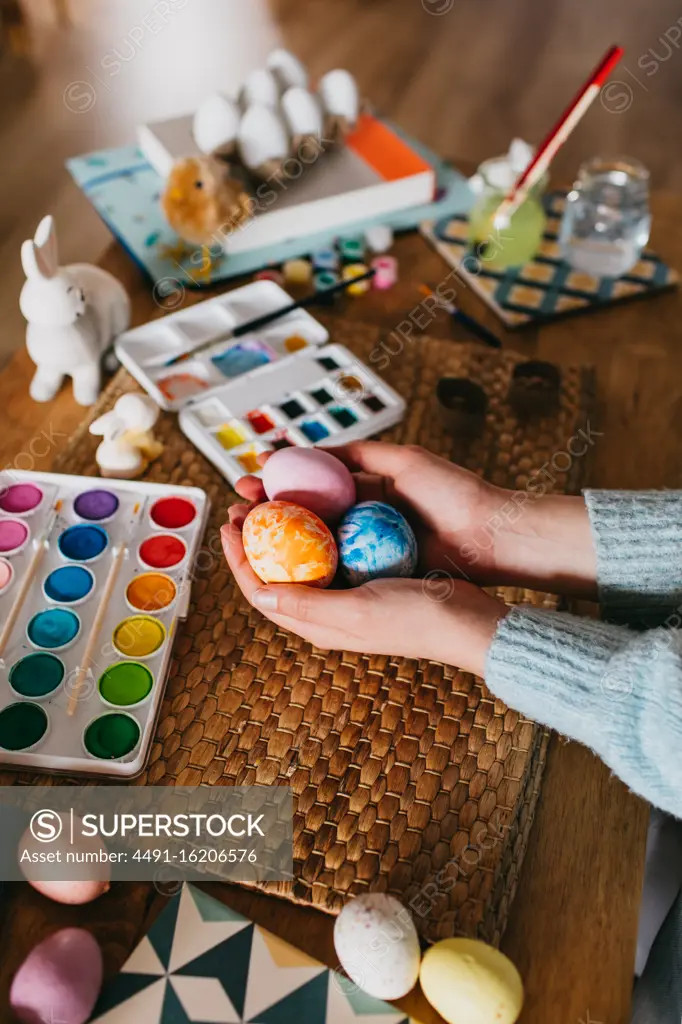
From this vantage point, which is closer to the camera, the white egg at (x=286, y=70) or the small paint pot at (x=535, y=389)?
the small paint pot at (x=535, y=389)

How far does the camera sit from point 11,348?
1.14m

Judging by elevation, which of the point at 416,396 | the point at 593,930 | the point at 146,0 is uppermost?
the point at 146,0

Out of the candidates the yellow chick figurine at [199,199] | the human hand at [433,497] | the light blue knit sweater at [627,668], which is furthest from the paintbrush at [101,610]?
the yellow chick figurine at [199,199]

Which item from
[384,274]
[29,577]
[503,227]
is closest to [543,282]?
[503,227]

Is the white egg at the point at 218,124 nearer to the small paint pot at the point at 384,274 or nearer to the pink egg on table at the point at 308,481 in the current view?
the small paint pot at the point at 384,274

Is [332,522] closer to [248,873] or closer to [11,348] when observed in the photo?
[248,873]

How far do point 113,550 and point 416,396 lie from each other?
0.40 meters

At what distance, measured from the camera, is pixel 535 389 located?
3.21ft

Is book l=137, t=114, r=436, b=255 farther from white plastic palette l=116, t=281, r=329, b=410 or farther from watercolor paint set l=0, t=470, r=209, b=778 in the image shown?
watercolor paint set l=0, t=470, r=209, b=778

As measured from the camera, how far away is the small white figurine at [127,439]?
0.89 metres

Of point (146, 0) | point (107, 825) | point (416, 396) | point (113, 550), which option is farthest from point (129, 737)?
point (146, 0)

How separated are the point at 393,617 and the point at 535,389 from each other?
1.27 ft

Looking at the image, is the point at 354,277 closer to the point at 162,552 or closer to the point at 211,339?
the point at 211,339

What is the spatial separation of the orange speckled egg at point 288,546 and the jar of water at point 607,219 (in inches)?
26.5
